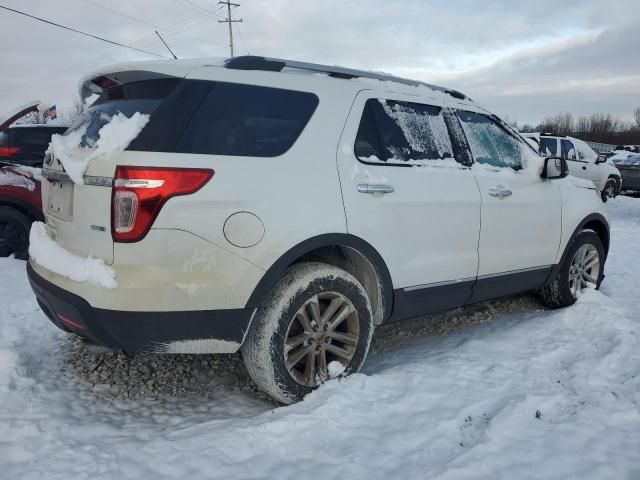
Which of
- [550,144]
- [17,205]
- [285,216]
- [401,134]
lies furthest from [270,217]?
[550,144]

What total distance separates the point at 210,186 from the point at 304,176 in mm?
526

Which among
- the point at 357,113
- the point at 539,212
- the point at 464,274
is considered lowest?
the point at 464,274

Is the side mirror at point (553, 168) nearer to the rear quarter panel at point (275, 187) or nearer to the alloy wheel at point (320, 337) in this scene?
the rear quarter panel at point (275, 187)

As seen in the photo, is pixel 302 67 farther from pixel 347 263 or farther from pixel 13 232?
pixel 13 232

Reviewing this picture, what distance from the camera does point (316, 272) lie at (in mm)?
2795

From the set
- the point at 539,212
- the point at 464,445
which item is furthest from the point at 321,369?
the point at 539,212

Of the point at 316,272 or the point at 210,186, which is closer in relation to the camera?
the point at 210,186

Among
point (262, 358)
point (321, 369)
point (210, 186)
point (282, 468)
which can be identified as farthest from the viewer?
point (321, 369)

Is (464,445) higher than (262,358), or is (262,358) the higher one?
(262,358)

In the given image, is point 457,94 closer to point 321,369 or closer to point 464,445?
point 321,369

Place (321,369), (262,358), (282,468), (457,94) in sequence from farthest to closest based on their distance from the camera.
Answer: (457,94), (321,369), (262,358), (282,468)

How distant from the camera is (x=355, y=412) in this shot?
2674mm

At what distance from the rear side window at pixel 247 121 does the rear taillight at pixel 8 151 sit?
18.2ft

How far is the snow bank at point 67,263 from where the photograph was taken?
235cm
